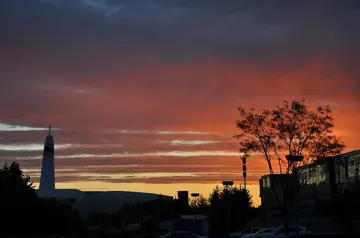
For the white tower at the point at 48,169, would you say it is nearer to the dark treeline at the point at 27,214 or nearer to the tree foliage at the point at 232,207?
the tree foliage at the point at 232,207

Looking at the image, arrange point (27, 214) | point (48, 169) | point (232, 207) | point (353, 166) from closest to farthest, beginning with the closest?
1. point (27, 214)
2. point (353, 166)
3. point (232, 207)
4. point (48, 169)

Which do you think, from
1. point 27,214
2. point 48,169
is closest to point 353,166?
point 27,214

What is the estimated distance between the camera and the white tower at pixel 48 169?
13788 centimetres

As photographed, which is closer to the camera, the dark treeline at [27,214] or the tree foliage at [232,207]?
the dark treeline at [27,214]

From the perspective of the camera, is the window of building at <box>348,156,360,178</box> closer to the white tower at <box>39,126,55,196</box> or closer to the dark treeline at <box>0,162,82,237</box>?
the dark treeline at <box>0,162,82,237</box>

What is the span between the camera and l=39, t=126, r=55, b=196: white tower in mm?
137875

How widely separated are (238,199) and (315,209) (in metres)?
23.7

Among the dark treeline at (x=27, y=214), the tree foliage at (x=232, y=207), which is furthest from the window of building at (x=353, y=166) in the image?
the dark treeline at (x=27, y=214)

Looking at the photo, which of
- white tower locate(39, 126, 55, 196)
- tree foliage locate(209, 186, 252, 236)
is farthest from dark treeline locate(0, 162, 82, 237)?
white tower locate(39, 126, 55, 196)

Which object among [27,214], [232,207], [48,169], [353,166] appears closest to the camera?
[27,214]

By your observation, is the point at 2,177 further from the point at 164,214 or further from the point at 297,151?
the point at 164,214

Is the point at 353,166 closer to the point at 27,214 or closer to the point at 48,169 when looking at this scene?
the point at 27,214

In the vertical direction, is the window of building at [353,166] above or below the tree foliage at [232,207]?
above

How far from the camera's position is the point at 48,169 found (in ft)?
465
